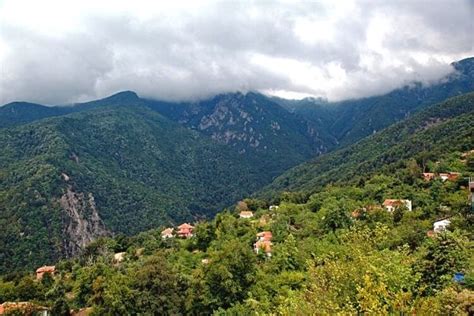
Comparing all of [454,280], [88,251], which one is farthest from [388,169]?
[454,280]

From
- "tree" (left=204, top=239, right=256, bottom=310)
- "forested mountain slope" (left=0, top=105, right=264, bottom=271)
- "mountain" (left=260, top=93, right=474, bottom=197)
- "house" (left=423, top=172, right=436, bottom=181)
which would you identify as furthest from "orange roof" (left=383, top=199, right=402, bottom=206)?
"forested mountain slope" (left=0, top=105, right=264, bottom=271)

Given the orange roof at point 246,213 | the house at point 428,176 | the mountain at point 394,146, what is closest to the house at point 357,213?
the house at point 428,176

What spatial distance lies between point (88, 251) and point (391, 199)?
4320 cm

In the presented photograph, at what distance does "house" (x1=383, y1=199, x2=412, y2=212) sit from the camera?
1989 inches

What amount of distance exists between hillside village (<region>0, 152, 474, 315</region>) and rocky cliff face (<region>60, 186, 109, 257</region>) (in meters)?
70.3

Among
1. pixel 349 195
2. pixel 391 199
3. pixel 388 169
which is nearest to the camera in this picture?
pixel 391 199

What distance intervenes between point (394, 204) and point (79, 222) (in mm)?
118411

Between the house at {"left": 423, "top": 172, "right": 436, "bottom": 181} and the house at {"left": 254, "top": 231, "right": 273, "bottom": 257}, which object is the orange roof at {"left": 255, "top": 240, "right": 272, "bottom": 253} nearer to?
the house at {"left": 254, "top": 231, "right": 273, "bottom": 257}

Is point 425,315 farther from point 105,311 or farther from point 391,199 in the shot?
point 391,199

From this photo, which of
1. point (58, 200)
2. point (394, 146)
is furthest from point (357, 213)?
point (58, 200)

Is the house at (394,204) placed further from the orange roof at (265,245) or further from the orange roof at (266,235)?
the orange roof at (265,245)

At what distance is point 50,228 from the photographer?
5138 inches

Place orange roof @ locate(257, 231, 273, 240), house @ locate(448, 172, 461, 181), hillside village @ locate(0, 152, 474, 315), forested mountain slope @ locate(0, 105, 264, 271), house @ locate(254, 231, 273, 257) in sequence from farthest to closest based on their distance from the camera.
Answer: forested mountain slope @ locate(0, 105, 264, 271), house @ locate(448, 172, 461, 181), orange roof @ locate(257, 231, 273, 240), house @ locate(254, 231, 273, 257), hillside village @ locate(0, 152, 474, 315)

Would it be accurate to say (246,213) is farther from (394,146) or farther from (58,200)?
(58,200)
